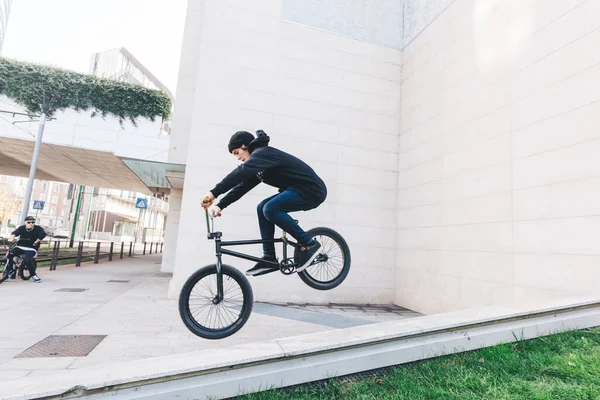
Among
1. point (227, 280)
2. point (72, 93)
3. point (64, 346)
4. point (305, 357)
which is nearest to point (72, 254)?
point (72, 93)

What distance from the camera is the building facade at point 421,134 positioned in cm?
480

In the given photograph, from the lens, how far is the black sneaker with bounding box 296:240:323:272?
326 cm

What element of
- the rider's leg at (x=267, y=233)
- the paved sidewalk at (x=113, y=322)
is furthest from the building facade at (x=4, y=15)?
the rider's leg at (x=267, y=233)

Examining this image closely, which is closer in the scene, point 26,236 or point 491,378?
point 491,378

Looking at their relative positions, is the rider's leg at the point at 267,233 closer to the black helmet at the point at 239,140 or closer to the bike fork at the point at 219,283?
the bike fork at the point at 219,283

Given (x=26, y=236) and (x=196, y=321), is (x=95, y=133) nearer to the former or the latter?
(x=26, y=236)

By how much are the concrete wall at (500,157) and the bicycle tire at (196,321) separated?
4213mm

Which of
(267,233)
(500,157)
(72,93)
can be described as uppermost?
(72,93)

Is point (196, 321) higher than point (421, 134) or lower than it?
lower

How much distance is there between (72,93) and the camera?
12648mm

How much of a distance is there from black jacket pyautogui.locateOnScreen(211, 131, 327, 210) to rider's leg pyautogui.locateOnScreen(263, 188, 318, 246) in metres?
0.07

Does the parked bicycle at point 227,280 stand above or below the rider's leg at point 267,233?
below

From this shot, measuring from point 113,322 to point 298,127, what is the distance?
5.41m

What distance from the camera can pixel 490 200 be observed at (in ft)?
19.5
